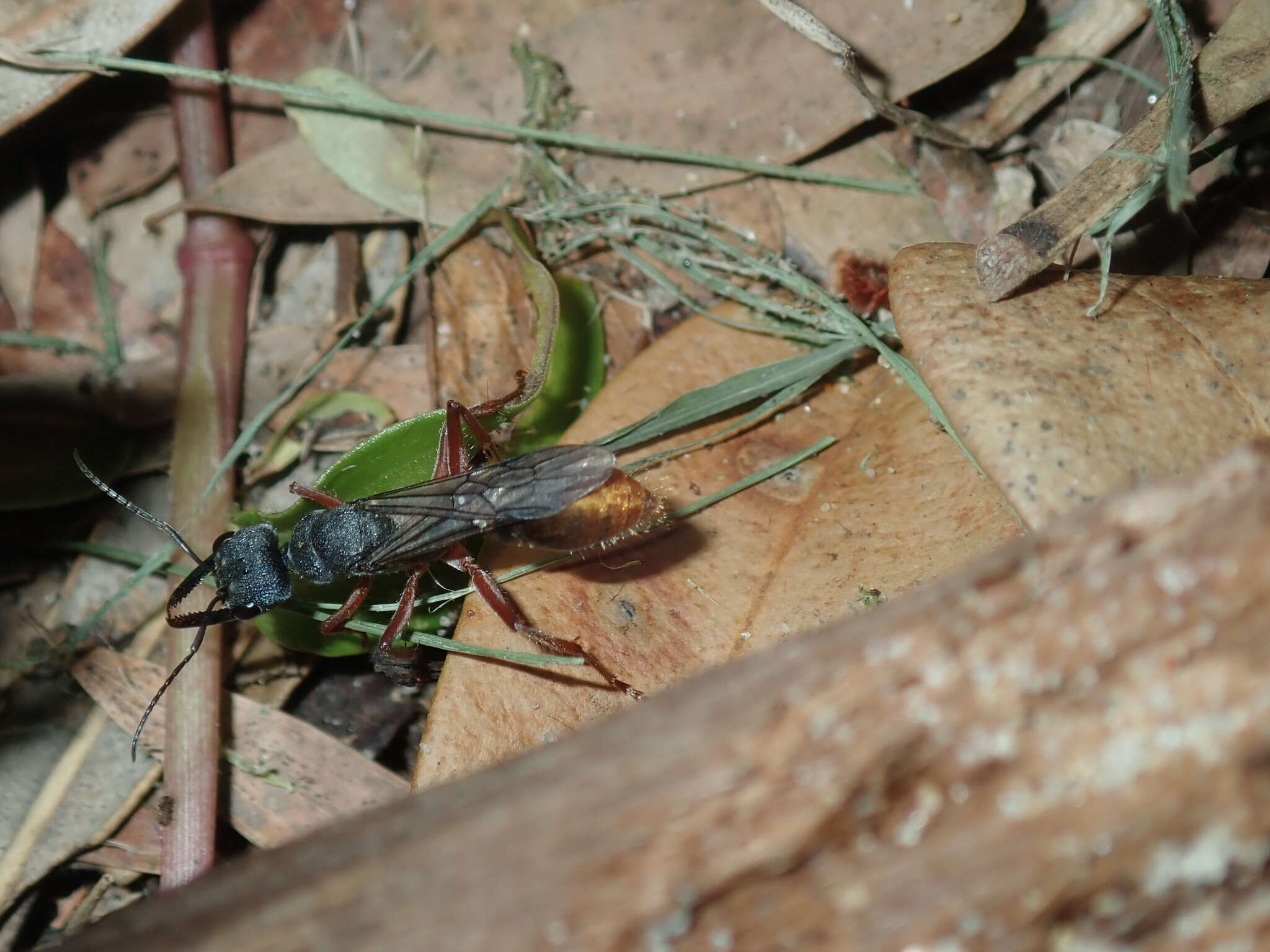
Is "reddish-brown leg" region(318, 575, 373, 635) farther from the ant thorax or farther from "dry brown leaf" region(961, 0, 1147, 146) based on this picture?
"dry brown leaf" region(961, 0, 1147, 146)

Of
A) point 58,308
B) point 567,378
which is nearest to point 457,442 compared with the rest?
point 567,378

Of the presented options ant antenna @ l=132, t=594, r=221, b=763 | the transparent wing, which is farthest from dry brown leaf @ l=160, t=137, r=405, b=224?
ant antenna @ l=132, t=594, r=221, b=763

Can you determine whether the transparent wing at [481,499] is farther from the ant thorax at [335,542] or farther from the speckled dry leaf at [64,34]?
the speckled dry leaf at [64,34]

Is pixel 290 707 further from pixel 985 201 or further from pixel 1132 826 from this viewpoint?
pixel 985 201

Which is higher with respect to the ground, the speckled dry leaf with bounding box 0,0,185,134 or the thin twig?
the speckled dry leaf with bounding box 0,0,185,134

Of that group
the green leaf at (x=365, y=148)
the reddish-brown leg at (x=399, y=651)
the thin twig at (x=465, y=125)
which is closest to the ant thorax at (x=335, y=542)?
the reddish-brown leg at (x=399, y=651)

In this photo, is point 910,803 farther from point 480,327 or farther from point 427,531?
point 480,327
